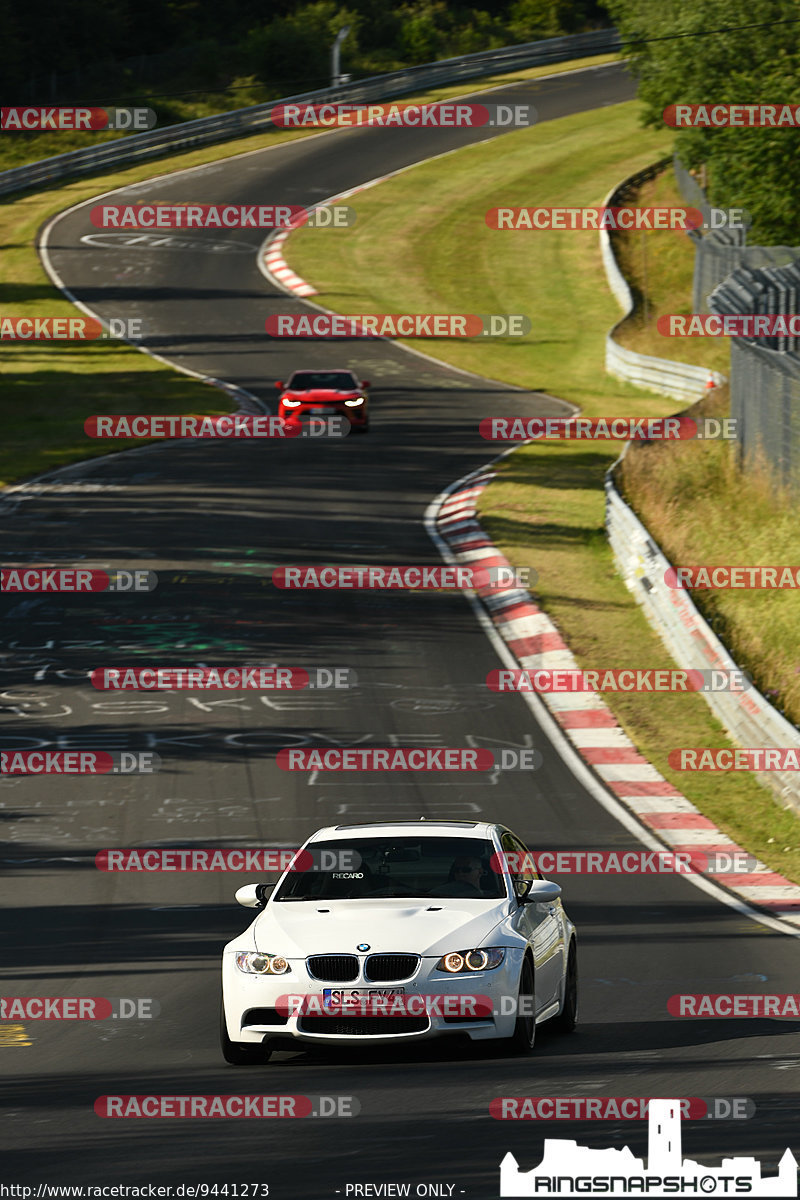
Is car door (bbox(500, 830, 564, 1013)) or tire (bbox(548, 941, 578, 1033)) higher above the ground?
car door (bbox(500, 830, 564, 1013))

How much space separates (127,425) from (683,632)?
2201cm

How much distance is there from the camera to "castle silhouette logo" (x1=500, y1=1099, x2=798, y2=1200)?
266 inches

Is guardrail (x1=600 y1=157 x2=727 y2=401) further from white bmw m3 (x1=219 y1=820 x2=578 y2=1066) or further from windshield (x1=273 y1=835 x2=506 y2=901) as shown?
white bmw m3 (x1=219 y1=820 x2=578 y2=1066)

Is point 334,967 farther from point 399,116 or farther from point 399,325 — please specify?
point 399,116

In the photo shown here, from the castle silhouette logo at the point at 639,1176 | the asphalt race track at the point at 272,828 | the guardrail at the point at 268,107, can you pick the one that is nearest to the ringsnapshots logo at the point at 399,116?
the guardrail at the point at 268,107

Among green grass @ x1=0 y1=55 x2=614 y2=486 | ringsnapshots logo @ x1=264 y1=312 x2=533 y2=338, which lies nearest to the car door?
green grass @ x1=0 y1=55 x2=614 y2=486

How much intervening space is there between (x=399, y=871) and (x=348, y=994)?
1318mm

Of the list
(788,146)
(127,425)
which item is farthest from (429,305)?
(127,425)

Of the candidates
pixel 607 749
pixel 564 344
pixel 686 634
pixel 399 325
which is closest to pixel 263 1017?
pixel 607 749

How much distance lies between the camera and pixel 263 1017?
9312 millimetres

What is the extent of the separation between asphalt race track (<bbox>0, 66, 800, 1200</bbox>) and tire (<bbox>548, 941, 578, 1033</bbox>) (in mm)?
208

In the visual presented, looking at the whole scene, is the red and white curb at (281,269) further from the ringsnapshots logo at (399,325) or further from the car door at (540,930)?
the car door at (540,930)

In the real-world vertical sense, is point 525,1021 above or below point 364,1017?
below

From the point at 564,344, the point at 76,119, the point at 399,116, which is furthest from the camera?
the point at 399,116
